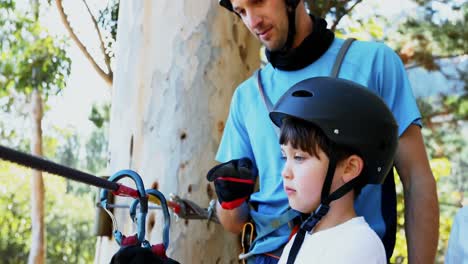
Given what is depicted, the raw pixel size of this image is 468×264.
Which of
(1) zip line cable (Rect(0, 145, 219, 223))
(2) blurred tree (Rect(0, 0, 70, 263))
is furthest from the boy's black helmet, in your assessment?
(2) blurred tree (Rect(0, 0, 70, 263))

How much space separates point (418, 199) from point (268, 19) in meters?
0.79

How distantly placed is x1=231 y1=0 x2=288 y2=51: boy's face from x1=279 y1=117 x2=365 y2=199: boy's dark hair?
509 mm

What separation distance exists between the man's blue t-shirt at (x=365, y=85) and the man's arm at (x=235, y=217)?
4cm

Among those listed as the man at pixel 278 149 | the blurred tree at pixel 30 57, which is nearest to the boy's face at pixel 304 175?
the man at pixel 278 149

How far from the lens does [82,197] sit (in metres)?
22.0

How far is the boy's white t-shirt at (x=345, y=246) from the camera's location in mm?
1915

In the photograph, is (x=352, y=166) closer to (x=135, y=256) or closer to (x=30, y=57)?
(x=135, y=256)

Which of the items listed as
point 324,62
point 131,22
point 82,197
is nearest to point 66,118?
point 82,197

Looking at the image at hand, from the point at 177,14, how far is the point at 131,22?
29 cm

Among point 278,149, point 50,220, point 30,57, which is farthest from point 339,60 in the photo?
point 50,220

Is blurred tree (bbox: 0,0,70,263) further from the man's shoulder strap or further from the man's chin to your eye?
the man's shoulder strap

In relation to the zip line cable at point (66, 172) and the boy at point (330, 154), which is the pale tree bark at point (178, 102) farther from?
the boy at point (330, 154)

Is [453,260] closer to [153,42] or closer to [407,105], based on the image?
[407,105]

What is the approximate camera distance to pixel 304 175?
2057 millimetres
